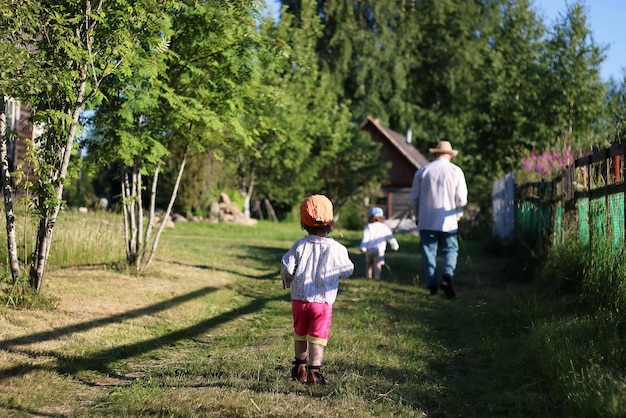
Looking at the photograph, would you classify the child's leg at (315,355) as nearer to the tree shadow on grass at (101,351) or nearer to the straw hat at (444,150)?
the tree shadow on grass at (101,351)

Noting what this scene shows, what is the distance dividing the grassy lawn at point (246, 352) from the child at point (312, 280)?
270 mm

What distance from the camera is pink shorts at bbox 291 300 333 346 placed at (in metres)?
5.23

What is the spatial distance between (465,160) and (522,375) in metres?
24.7

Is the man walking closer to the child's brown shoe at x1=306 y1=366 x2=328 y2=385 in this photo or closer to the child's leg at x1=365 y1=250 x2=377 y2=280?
the child's leg at x1=365 y1=250 x2=377 y2=280

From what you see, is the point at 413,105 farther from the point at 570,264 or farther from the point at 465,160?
the point at 570,264

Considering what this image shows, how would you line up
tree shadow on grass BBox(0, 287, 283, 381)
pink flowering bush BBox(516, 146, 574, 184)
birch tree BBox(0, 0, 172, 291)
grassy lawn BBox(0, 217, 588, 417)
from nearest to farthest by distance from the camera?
grassy lawn BBox(0, 217, 588, 417), tree shadow on grass BBox(0, 287, 283, 381), birch tree BBox(0, 0, 172, 291), pink flowering bush BBox(516, 146, 574, 184)

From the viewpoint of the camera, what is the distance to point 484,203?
1024 inches

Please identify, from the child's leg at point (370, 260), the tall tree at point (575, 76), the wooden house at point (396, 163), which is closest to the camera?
the child's leg at point (370, 260)

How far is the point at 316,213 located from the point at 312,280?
1.48ft

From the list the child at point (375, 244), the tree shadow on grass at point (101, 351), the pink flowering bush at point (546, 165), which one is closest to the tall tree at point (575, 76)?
the pink flowering bush at point (546, 165)

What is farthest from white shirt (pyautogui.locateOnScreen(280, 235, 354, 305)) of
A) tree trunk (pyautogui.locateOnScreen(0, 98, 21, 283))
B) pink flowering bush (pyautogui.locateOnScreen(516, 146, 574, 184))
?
pink flowering bush (pyautogui.locateOnScreen(516, 146, 574, 184))

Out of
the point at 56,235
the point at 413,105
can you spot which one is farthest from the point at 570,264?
the point at 413,105

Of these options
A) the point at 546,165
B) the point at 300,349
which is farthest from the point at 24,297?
the point at 546,165

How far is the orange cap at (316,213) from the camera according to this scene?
17.5 feet
